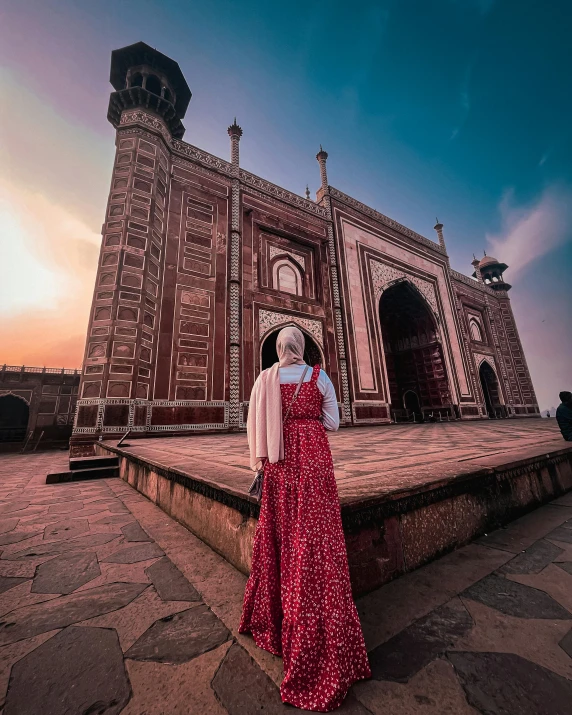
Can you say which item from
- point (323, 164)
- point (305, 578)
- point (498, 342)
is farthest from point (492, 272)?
point (305, 578)

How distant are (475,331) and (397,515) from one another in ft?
60.7

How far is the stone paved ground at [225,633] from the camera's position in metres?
0.78

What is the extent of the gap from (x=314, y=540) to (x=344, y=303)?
1048cm

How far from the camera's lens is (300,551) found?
0.98 meters

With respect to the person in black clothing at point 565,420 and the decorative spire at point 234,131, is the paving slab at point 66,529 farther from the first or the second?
the decorative spire at point 234,131

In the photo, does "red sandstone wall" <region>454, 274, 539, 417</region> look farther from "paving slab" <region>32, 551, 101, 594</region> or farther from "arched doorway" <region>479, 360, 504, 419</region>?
"paving slab" <region>32, 551, 101, 594</region>

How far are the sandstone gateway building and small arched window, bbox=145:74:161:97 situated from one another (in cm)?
5

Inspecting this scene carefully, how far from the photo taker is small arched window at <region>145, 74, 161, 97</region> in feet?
29.1

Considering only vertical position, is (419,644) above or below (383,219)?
below

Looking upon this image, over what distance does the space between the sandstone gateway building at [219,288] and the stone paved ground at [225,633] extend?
5.39 m

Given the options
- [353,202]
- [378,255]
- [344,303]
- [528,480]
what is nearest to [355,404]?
[344,303]

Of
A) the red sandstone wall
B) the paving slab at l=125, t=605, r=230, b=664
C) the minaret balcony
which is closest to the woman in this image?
the paving slab at l=125, t=605, r=230, b=664

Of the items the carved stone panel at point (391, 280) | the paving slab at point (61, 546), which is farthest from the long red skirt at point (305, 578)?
the carved stone panel at point (391, 280)

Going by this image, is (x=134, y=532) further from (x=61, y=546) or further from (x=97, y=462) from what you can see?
(x=97, y=462)
